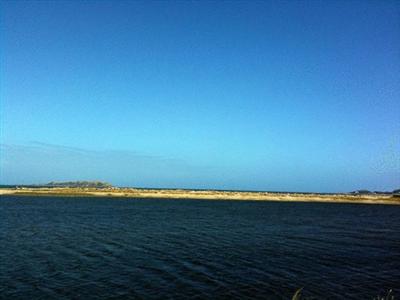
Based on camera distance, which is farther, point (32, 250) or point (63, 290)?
point (32, 250)

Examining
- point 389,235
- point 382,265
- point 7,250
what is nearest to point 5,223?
point 7,250

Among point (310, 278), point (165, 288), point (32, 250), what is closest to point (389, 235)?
point (310, 278)

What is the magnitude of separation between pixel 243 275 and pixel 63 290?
12305 millimetres

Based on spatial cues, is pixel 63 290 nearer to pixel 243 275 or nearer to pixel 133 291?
pixel 133 291

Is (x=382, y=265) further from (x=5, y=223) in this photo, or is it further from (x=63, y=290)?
(x=5, y=223)

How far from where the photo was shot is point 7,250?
35781 mm

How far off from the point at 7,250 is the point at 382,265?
32999 mm

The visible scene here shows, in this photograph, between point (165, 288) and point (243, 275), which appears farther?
point (243, 275)

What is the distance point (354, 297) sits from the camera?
79.6 ft

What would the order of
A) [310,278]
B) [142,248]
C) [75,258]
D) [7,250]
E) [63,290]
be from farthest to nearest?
[142,248]
[7,250]
[75,258]
[310,278]
[63,290]

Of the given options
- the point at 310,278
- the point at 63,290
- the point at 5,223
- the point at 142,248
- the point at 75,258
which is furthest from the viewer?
the point at 5,223

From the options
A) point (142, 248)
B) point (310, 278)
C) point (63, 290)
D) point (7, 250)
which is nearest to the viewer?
point (63, 290)

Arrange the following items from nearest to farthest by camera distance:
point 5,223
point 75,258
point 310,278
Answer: point 310,278, point 75,258, point 5,223

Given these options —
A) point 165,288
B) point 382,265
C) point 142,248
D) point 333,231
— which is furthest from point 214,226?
point 165,288
